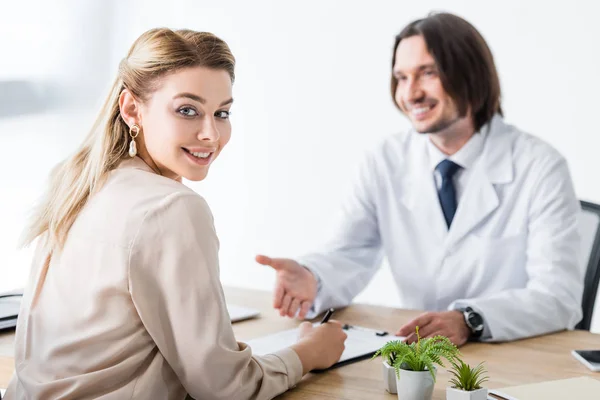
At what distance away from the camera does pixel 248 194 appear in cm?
458

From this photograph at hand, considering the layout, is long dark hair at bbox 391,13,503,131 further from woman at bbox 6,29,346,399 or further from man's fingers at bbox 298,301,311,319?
woman at bbox 6,29,346,399

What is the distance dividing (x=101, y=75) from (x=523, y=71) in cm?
243

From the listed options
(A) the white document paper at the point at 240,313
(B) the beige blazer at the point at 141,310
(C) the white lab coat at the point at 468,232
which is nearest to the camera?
(B) the beige blazer at the point at 141,310

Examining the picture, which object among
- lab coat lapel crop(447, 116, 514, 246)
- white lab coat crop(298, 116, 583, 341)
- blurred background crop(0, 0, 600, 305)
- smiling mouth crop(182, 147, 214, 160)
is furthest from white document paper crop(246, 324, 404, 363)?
blurred background crop(0, 0, 600, 305)

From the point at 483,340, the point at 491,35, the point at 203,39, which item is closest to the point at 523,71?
the point at 491,35

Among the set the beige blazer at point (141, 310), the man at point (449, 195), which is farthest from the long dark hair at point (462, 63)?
the beige blazer at point (141, 310)

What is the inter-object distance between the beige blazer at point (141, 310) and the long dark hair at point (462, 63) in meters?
1.42

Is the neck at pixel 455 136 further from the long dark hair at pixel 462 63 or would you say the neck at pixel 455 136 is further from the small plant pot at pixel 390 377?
the small plant pot at pixel 390 377

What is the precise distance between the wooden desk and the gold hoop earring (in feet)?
1.77

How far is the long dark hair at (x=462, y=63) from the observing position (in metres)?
2.52

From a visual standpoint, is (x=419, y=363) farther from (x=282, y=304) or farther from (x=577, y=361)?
(x=282, y=304)

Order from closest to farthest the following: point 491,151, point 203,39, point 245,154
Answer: point 203,39 < point 491,151 < point 245,154

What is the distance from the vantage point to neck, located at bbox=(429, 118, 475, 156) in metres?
2.56

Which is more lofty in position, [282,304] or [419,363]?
[419,363]
